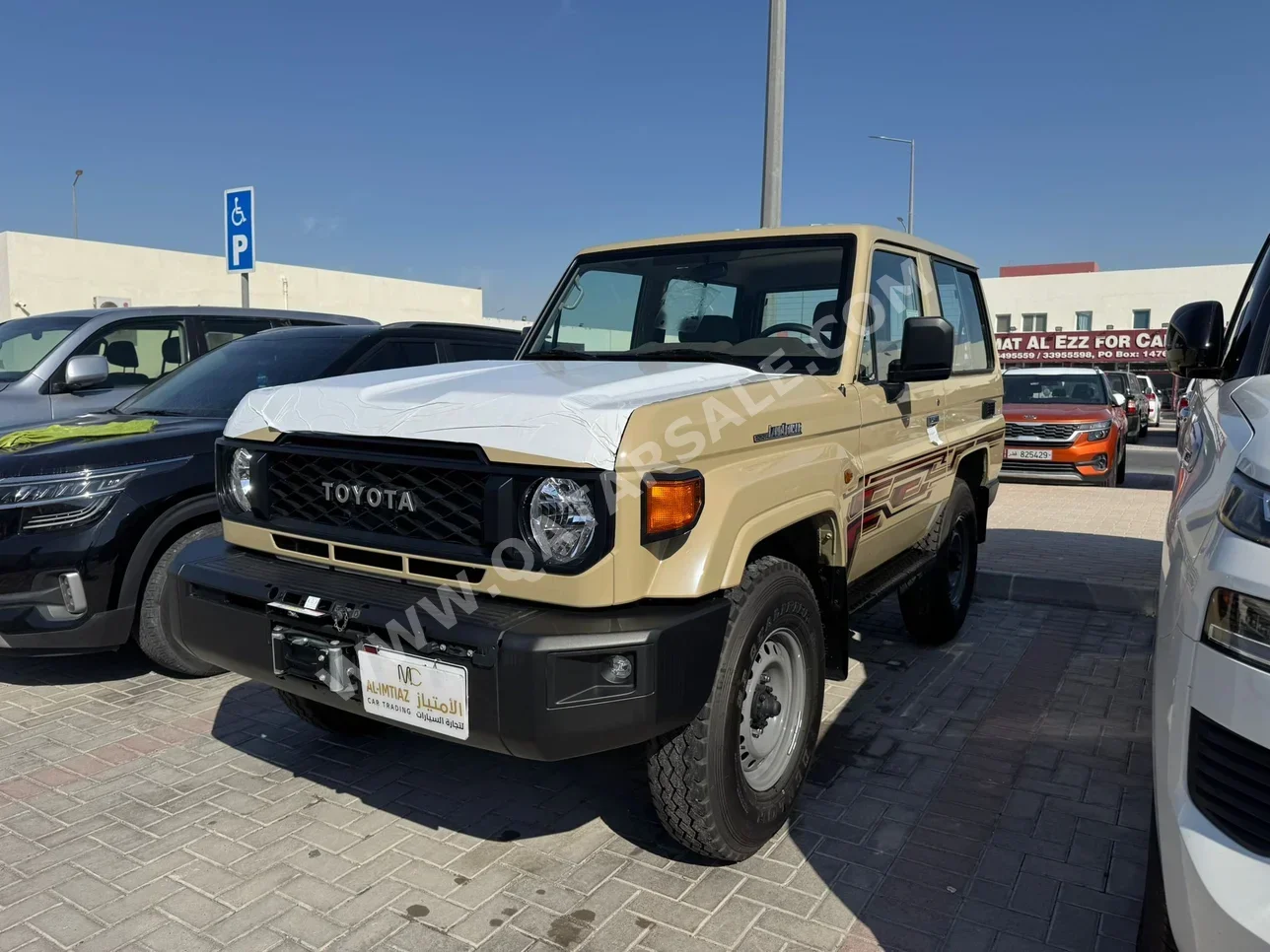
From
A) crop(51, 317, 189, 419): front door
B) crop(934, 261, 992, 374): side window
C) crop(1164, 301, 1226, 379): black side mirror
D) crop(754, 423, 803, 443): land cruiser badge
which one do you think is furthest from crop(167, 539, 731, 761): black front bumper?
crop(51, 317, 189, 419): front door

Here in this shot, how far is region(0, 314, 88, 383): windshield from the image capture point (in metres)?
6.82

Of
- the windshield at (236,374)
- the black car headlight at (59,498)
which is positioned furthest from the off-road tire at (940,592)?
the black car headlight at (59,498)

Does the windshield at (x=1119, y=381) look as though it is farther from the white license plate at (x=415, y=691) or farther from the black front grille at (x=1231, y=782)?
the white license plate at (x=415, y=691)

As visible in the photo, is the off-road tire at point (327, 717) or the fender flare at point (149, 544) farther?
the fender flare at point (149, 544)

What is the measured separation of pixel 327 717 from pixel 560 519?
191 centimetres

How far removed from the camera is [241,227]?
9.46m

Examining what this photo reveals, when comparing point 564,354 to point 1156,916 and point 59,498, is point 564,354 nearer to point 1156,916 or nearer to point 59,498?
point 59,498

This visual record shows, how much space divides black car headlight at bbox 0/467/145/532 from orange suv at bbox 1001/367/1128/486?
11.1 meters

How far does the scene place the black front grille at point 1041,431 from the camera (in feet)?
39.9

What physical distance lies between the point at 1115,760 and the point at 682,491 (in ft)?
8.10

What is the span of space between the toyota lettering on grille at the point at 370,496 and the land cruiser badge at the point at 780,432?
105cm

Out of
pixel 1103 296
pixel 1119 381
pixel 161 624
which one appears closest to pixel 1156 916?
pixel 161 624

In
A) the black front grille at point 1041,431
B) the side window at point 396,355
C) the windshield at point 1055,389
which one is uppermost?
the side window at point 396,355

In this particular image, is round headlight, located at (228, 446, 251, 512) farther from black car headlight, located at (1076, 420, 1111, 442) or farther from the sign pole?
black car headlight, located at (1076, 420, 1111, 442)
